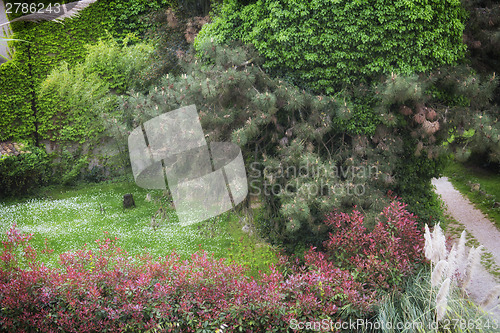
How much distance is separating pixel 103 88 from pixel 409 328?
1013 centimetres

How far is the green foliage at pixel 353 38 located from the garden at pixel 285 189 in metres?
0.03

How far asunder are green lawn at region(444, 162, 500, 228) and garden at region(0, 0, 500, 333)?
4.5 inches

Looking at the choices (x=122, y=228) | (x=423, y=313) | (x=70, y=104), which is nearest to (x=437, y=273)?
(x=423, y=313)

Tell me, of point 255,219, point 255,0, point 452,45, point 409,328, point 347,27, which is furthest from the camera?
point 255,219

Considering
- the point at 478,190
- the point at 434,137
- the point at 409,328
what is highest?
the point at 434,137

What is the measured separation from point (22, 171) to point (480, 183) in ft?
38.3

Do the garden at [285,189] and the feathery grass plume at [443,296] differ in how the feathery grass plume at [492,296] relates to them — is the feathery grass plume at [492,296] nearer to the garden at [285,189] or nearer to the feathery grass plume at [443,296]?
the garden at [285,189]

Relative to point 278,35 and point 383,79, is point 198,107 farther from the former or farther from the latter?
point 383,79

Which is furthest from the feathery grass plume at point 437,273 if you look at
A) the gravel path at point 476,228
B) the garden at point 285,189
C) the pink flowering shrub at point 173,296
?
the gravel path at point 476,228

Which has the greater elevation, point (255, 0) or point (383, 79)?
point (255, 0)

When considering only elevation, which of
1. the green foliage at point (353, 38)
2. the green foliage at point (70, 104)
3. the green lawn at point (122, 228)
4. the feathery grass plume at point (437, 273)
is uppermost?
the green foliage at point (353, 38)

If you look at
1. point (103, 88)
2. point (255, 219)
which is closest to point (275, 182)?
point (255, 219)

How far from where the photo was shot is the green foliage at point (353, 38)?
5.86 m

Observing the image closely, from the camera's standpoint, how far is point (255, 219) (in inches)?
289
